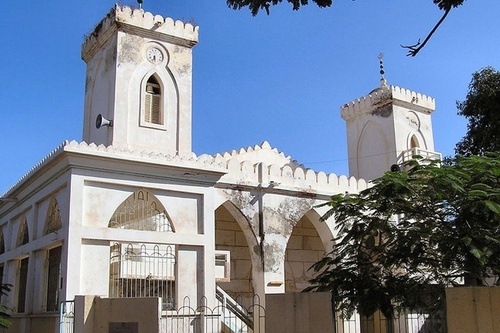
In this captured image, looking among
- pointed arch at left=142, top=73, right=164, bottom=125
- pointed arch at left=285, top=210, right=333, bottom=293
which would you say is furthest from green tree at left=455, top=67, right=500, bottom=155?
pointed arch at left=142, top=73, right=164, bottom=125

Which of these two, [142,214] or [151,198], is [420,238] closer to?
[151,198]

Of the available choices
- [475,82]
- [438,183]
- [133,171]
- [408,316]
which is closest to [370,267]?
[408,316]

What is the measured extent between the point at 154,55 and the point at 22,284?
21.7 feet

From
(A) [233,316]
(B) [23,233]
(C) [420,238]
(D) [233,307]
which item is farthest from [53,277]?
(C) [420,238]

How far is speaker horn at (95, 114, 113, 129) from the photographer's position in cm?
1535

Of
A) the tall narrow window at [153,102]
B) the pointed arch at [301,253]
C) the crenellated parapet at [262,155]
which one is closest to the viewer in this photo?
the tall narrow window at [153,102]

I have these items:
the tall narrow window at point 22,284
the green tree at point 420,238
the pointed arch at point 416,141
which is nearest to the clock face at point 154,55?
Result: the tall narrow window at point 22,284

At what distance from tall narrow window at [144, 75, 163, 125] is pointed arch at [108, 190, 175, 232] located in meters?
3.56

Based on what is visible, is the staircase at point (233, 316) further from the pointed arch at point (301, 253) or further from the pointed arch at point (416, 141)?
the pointed arch at point (416, 141)

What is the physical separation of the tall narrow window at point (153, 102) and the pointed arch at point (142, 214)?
356 centimetres

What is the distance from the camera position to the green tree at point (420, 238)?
32.5ft

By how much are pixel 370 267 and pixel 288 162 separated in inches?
422

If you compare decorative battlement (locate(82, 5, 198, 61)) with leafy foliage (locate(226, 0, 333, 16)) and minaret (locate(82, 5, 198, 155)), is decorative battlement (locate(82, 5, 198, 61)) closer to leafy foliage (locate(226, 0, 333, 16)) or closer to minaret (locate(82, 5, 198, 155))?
minaret (locate(82, 5, 198, 155))

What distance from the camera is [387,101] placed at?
875 inches
